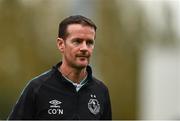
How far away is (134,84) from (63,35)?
3028 centimetres

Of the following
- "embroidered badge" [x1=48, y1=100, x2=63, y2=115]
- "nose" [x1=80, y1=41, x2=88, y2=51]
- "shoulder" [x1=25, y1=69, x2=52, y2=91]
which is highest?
"nose" [x1=80, y1=41, x2=88, y2=51]

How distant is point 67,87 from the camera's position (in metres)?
7.25

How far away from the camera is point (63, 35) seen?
737 cm

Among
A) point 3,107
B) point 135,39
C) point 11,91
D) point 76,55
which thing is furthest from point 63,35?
point 135,39

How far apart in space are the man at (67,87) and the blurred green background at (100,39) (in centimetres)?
2308

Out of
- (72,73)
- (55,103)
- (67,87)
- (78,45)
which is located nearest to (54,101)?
(55,103)

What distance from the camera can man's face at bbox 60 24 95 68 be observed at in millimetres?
7184

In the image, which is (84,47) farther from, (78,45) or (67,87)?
(67,87)

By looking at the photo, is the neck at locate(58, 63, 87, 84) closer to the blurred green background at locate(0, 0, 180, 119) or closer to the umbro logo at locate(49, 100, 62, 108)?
the umbro logo at locate(49, 100, 62, 108)

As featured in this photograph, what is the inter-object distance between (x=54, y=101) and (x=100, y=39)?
27.3 meters

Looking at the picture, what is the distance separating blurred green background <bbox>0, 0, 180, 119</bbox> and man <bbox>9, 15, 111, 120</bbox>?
23081 mm

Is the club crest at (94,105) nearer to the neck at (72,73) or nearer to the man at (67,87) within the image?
the man at (67,87)

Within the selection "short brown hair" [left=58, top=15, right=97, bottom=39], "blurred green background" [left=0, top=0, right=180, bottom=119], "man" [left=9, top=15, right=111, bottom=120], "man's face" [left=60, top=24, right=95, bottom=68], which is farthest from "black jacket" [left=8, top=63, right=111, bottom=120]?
"blurred green background" [left=0, top=0, right=180, bottom=119]

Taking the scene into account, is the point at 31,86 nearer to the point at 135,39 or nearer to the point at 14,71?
the point at 14,71
